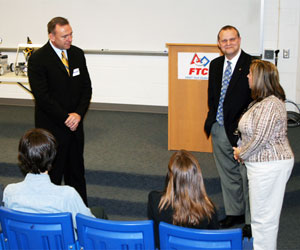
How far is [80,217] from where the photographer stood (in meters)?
2.44

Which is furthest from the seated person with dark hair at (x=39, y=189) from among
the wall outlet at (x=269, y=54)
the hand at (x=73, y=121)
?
the wall outlet at (x=269, y=54)

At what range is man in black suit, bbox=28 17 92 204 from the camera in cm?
367

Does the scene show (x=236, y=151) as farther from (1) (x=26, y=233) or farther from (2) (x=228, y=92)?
(1) (x=26, y=233)

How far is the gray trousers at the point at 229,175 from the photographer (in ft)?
12.7

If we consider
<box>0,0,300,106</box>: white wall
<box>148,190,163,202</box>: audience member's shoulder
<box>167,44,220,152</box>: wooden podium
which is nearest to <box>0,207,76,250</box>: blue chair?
<box>148,190,163,202</box>: audience member's shoulder

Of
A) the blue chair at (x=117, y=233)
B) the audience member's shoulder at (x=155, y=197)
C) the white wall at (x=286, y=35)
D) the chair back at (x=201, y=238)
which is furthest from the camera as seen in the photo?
the white wall at (x=286, y=35)

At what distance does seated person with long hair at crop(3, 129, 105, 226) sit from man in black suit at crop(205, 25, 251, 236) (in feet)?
5.31

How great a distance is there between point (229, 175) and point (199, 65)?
127 cm

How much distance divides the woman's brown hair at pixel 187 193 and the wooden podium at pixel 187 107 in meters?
2.32

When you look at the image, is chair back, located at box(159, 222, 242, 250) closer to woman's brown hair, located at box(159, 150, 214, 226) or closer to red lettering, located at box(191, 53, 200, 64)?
woman's brown hair, located at box(159, 150, 214, 226)

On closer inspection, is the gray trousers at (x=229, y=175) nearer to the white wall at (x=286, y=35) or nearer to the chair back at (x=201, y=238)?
the chair back at (x=201, y=238)

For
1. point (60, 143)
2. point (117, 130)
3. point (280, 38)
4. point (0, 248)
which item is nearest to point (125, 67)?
point (117, 130)

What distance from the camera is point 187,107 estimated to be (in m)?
4.80

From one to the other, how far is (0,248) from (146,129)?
3384mm
